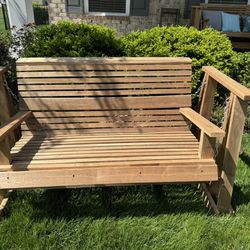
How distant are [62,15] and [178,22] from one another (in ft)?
10.9

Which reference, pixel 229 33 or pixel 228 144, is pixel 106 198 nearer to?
pixel 228 144

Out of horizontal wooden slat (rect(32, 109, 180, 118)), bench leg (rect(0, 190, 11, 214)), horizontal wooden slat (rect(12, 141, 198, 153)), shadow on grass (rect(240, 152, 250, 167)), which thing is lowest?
shadow on grass (rect(240, 152, 250, 167))

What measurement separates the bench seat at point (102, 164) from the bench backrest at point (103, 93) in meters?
0.34

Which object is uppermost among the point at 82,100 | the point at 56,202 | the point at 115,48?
the point at 115,48

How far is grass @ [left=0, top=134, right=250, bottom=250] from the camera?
8.04 ft

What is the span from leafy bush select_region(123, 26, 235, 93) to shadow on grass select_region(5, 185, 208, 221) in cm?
192

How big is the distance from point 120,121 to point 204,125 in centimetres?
93

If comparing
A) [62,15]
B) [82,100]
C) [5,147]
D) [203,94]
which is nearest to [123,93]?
[82,100]

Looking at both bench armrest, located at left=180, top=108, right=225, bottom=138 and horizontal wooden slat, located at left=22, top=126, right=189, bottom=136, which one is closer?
bench armrest, located at left=180, top=108, right=225, bottom=138

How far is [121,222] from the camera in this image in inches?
104

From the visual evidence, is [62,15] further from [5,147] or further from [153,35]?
[5,147]

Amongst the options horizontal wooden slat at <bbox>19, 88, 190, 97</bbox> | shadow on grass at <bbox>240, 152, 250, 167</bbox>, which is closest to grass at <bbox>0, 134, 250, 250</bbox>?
shadow on grass at <bbox>240, 152, 250, 167</bbox>

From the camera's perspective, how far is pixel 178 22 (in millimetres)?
9391

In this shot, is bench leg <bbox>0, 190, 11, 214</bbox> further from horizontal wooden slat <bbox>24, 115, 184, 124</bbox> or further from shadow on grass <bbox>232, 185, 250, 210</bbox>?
shadow on grass <bbox>232, 185, 250, 210</bbox>
